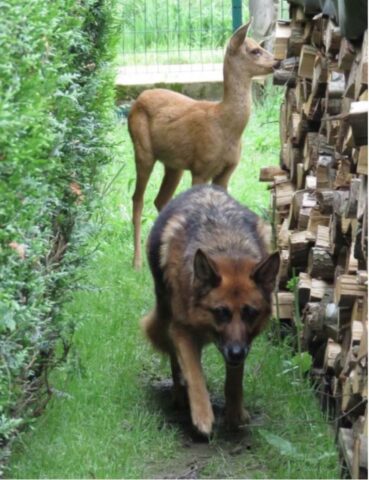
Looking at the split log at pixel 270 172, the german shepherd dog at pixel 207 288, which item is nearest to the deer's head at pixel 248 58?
the split log at pixel 270 172

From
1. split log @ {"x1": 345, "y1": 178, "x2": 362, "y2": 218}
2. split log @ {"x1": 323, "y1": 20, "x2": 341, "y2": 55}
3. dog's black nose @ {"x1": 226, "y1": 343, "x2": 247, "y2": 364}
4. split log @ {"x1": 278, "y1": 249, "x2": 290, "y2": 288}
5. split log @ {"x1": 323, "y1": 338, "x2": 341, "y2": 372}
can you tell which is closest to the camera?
split log @ {"x1": 345, "y1": 178, "x2": 362, "y2": 218}

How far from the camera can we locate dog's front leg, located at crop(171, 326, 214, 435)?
6457 mm

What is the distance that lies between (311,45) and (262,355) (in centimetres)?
200

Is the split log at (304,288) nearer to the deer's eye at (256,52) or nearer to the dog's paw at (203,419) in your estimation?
the dog's paw at (203,419)

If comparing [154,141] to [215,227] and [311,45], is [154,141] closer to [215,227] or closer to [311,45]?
[311,45]

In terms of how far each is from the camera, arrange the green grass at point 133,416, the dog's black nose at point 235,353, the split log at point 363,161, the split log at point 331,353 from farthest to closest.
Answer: the split log at point 331,353 < the dog's black nose at point 235,353 < the green grass at point 133,416 < the split log at point 363,161

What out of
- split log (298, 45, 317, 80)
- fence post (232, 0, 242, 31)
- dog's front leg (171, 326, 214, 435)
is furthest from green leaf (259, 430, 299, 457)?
fence post (232, 0, 242, 31)

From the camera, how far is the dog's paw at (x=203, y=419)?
21.1 ft

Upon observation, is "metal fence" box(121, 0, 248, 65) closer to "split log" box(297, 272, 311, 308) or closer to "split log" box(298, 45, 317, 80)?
"split log" box(298, 45, 317, 80)

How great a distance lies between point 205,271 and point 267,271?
12.7 inches

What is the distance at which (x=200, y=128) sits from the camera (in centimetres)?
1062

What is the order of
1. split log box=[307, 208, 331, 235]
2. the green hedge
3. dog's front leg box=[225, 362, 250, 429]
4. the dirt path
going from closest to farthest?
the green hedge < the dirt path < dog's front leg box=[225, 362, 250, 429] < split log box=[307, 208, 331, 235]

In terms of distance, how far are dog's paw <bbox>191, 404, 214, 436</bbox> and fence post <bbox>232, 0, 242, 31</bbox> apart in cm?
956

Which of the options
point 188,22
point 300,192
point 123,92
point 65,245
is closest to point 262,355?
point 300,192
